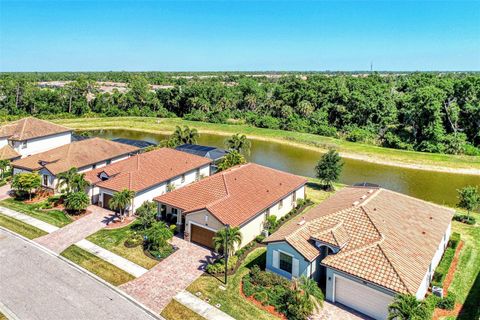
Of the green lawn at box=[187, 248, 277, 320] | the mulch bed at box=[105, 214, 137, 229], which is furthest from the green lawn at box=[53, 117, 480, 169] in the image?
the green lawn at box=[187, 248, 277, 320]

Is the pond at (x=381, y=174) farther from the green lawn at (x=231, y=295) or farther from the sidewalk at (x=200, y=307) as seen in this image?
the sidewalk at (x=200, y=307)

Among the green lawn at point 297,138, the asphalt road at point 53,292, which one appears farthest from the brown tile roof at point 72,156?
the green lawn at point 297,138

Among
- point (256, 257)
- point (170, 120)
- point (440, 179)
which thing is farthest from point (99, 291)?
point (170, 120)

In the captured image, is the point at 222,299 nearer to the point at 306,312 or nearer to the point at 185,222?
the point at 306,312

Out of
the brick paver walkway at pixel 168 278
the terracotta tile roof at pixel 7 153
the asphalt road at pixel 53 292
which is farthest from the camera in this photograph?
the terracotta tile roof at pixel 7 153

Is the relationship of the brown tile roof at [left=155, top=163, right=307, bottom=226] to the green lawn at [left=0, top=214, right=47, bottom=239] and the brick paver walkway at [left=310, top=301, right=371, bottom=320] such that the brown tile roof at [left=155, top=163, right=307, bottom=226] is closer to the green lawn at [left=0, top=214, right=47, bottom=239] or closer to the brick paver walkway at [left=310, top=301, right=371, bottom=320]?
the brick paver walkway at [left=310, top=301, right=371, bottom=320]
